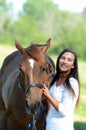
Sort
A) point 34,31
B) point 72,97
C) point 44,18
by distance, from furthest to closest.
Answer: point 44,18, point 34,31, point 72,97

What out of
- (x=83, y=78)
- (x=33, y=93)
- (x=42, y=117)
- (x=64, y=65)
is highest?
(x=64, y=65)

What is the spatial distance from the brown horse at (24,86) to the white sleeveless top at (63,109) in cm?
29

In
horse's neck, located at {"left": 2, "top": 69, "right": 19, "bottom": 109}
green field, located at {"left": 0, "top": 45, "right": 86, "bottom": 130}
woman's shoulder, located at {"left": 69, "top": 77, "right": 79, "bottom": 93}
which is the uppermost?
woman's shoulder, located at {"left": 69, "top": 77, "right": 79, "bottom": 93}

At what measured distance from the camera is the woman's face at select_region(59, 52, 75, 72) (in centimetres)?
454

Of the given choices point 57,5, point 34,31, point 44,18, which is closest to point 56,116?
point 34,31

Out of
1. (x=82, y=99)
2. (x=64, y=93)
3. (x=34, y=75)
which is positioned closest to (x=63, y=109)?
(x=64, y=93)

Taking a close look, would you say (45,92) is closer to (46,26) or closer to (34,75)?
(34,75)

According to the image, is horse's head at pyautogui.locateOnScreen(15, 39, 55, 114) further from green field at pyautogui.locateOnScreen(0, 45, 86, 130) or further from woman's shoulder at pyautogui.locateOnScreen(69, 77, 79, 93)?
green field at pyautogui.locateOnScreen(0, 45, 86, 130)

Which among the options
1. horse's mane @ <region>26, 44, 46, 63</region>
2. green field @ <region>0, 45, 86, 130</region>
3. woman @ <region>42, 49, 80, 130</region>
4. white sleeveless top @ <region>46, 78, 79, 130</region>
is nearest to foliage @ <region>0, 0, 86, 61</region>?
green field @ <region>0, 45, 86, 130</region>

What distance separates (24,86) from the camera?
16.6 ft

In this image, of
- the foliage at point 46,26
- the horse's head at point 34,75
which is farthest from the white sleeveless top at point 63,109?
the foliage at point 46,26

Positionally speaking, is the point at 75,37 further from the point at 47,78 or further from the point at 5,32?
the point at 47,78

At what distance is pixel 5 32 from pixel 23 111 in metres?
58.8

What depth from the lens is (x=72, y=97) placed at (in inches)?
173
